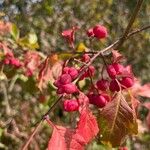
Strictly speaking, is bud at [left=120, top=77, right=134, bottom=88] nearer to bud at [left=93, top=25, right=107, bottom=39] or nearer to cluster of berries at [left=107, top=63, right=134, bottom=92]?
cluster of berries at [left=107, top=63, right=134, bottom=92]

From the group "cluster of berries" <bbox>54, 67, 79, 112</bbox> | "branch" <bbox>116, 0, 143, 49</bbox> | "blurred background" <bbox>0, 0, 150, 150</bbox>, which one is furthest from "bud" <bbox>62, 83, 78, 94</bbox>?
"blurred background" <bbox>0, 0, 150, 150</bbox>

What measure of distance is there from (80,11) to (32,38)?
10.2ft

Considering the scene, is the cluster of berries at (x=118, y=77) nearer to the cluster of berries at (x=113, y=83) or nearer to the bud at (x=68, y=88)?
the cluster of berries at (x=113, y=83)

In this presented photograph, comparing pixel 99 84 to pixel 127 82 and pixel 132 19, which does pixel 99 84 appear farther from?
pixel 132 19

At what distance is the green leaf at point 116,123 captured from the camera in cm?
129

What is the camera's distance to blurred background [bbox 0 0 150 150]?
188 inches

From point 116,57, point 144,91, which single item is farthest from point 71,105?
point 144,91

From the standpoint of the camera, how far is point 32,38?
355cm

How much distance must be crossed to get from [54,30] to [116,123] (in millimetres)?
4967

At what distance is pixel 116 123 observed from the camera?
1305 mm

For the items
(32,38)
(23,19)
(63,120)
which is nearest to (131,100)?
(32,38)

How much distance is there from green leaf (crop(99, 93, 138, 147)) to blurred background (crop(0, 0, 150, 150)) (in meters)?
2.93

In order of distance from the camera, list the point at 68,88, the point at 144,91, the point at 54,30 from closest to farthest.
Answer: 1. the point at 68,88
2. the point at 144,91
3. the point at 54,30

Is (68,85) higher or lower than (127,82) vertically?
higher
